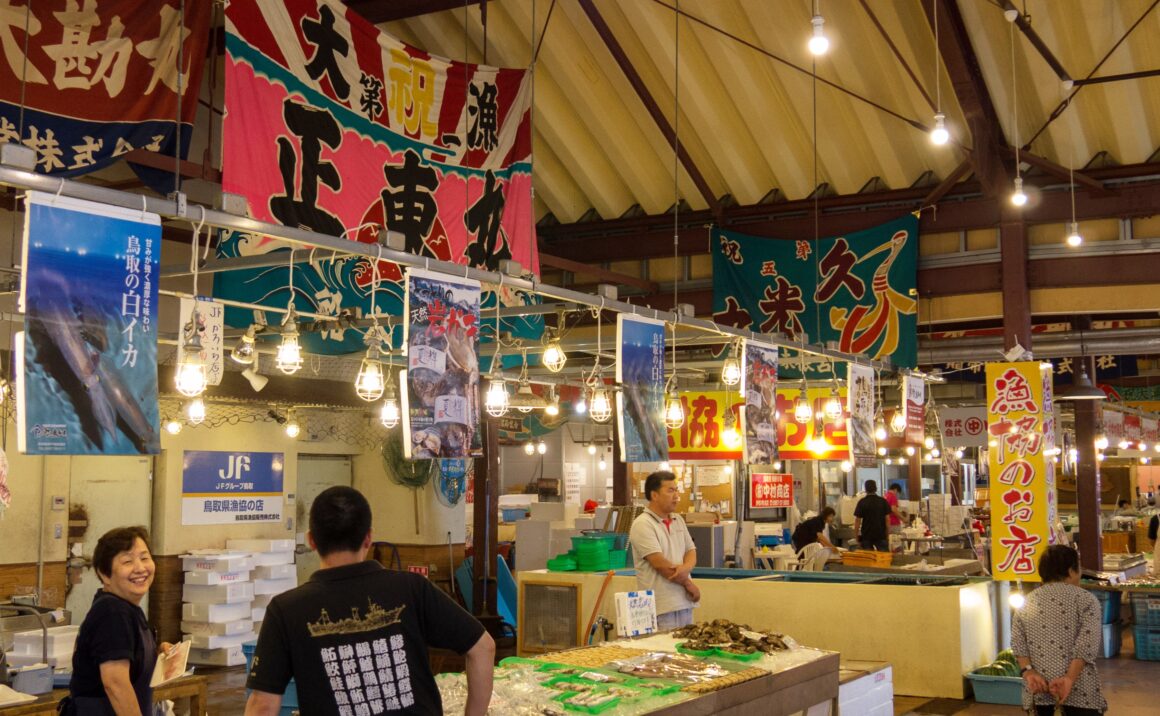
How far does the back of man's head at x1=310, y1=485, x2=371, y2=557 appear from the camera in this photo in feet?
10.7

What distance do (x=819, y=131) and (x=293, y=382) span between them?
21.8 feet

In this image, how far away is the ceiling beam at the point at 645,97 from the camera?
11.2m

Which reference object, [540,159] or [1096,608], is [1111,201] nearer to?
[540,159]

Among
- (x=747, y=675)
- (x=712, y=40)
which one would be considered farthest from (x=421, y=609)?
(x=712, y=40)

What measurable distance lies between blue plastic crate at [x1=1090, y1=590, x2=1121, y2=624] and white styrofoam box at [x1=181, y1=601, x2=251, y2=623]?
9.63 metres

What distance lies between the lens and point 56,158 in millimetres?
7484

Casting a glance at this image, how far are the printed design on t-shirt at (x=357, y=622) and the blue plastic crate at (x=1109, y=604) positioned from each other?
1104 cm

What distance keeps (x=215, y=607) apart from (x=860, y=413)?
7310mm

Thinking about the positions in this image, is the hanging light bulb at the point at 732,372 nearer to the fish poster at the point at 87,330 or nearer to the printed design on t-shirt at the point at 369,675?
the fish poster at the point at 87,330

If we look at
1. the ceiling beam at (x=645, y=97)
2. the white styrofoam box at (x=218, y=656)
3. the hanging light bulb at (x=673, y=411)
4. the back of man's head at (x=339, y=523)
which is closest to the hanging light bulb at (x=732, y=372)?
the hanging light bulb at (x=673, y=411)

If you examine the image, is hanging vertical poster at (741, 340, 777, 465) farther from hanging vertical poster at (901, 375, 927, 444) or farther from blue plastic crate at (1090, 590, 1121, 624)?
blue plastic crate at (1090, 590, 1121, 624)

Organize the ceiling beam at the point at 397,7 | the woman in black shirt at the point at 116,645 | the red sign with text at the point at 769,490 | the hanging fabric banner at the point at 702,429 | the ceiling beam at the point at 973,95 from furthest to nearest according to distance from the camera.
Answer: the red sign with text at the point at 769,490, the hanging fabric banner at the point at 702,429, the ceiling beam at the point at 973,95, the ceiling beam at the point at 397,7, the woman in black shirt at the point at 116,645

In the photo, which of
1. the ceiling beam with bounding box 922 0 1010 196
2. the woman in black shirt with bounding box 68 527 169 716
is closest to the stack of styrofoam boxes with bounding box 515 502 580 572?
the ceiling beam with bounding box 922 0 1010 196

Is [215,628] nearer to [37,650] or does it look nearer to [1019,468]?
[37,650]
